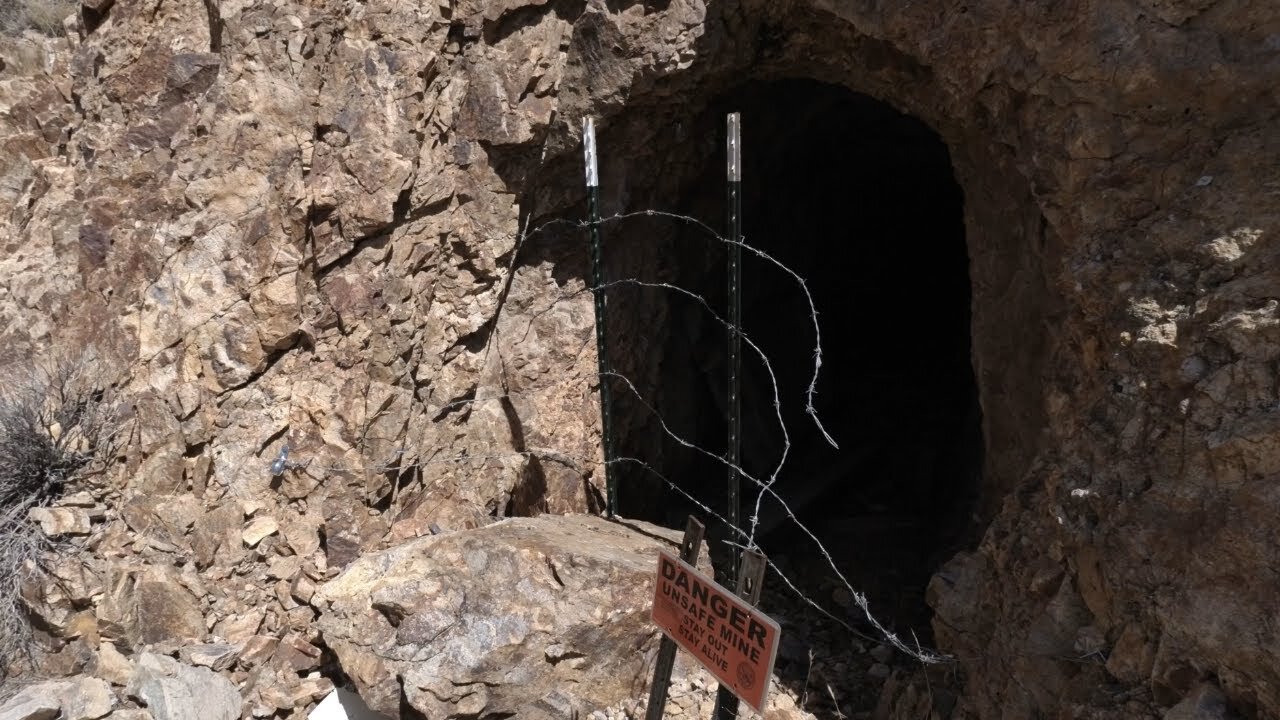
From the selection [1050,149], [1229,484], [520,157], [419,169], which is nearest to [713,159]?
[520,157]

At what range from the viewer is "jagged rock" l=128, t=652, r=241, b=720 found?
3.30 meters

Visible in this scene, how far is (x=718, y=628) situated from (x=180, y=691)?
2129 mm

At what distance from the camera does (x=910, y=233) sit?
9.07 metres

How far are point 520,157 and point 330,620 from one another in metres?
2.39

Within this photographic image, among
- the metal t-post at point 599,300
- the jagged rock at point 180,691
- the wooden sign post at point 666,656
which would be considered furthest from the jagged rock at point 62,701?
the metal t-post at point 599,300

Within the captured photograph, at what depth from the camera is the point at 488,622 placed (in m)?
3.64

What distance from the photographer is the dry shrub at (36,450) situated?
3352 mm

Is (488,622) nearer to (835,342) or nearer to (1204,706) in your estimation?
(1204,706)

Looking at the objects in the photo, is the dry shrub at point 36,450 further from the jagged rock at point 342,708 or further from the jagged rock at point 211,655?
the jagged rock at point 342,708

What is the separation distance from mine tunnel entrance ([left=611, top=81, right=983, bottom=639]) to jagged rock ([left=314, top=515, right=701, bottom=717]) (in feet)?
5.14

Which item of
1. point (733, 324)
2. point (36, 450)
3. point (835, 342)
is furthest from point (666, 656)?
point (835, 342)

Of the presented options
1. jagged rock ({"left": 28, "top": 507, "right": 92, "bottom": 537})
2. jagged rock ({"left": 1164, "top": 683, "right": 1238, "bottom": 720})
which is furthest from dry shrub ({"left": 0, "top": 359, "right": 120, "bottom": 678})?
jagged rock ({"left": 1164, "top": 683, "right": 1238, "bottom": 720})

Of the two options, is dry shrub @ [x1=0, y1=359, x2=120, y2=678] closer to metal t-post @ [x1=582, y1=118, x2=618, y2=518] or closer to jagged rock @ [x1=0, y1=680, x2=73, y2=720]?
jagged rock @ [x1=0, y1=680, x2=73, y2=720]

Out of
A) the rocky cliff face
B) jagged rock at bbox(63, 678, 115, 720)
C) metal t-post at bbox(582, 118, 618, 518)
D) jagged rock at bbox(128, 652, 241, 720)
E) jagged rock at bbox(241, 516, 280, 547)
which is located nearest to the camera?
the rocky cliff face
